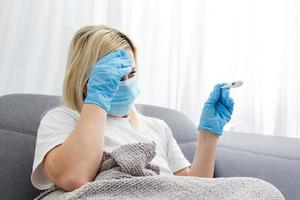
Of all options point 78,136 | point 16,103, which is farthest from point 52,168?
point 16,103

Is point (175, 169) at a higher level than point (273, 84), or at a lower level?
lower

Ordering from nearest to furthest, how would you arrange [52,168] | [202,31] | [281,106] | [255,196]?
[255,196] < [52,168] < [281,106] < [202,31]

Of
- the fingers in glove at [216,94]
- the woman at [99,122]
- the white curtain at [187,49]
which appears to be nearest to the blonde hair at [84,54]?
the woman at [99,122]

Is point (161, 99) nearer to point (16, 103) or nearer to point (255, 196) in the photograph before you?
point (16, 103)

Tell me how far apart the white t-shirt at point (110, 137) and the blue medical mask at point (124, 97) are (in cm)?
5

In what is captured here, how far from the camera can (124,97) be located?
1.02 m

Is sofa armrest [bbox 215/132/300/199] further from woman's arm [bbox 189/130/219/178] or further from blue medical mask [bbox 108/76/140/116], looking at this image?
blue medical mask [bbox 108/76/140/116]

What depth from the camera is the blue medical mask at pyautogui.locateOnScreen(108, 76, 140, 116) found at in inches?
39.6

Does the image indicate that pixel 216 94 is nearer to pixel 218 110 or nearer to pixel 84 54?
pixel 218 110

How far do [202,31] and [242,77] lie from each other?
0.28 meters

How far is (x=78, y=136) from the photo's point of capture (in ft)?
2.86

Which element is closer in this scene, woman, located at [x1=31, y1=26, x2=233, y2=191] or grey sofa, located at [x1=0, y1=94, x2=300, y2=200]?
woman, located at [x1=31, y1=26, x2=233, y2=191]

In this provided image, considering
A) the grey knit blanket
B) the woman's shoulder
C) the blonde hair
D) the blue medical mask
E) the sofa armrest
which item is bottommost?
the sofa armrest

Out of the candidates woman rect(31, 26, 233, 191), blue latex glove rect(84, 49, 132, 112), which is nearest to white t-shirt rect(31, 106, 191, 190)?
woman rect(31, 26, 233, 191)
